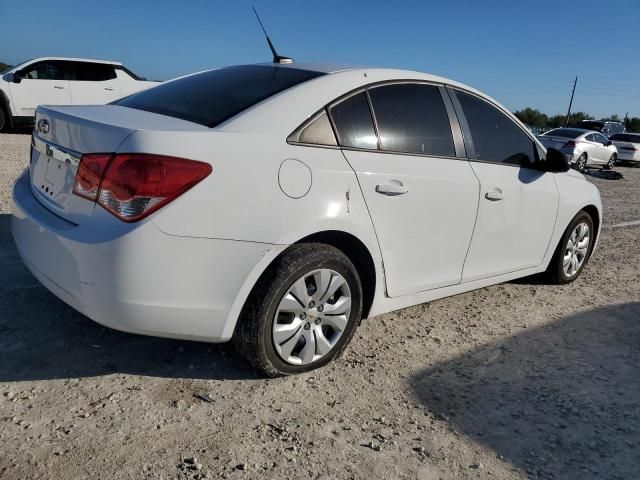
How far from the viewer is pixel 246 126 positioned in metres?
2.58

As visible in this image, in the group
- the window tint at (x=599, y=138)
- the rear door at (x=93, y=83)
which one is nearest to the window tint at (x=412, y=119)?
the rear door at (x=93, y=83)

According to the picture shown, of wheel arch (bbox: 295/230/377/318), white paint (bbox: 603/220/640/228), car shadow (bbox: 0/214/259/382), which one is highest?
wheel arch (bbox: 295/230/377/318)

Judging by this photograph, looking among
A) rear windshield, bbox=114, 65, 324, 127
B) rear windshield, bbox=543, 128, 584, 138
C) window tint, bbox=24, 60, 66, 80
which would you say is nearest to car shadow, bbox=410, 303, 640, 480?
rear windshield, bbox=114, 65, 324, 127

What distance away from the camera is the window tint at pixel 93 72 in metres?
12.7

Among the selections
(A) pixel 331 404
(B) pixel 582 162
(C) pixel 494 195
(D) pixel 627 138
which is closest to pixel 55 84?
(C) pixel 494 195

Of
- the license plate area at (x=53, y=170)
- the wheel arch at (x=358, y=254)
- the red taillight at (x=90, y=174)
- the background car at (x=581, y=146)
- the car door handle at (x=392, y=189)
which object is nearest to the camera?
the red taillight at (x=90, y=174)

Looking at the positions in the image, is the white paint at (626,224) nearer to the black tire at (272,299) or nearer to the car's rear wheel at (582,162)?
the black tire at (272,299)

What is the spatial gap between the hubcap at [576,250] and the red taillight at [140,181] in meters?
3.48

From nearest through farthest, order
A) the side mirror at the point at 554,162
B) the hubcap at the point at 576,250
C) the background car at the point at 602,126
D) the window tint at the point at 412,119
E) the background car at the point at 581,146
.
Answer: the window tint at the point at 412,119 → the side mirror at the point at 554,162 → the hubcap at the point at 576,250 → the background car at the point at 581,146 → the background car at the point at 602,126

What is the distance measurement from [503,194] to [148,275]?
2402 mm

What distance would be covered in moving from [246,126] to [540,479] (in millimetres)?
1955

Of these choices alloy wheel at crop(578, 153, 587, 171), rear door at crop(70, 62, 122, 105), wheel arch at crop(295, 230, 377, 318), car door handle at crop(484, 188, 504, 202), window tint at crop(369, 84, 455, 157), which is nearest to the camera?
wheel arch at crop(295, 230, 377, 318)

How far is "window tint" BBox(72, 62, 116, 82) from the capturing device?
41.7 ft

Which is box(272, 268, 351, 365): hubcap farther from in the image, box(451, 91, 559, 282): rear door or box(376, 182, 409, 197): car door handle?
box(451, 91, 559, 282): rear door
